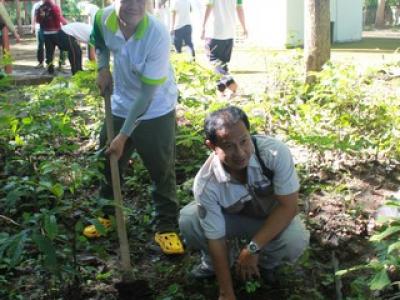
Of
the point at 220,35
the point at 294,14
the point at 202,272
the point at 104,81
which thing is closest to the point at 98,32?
the point at 104,81

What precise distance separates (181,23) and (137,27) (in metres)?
7.66

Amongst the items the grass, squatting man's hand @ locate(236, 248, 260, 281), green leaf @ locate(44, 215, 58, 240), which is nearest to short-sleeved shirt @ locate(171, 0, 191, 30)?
the grass

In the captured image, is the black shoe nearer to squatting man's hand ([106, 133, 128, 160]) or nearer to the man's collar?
squatting man's hand ([106, 133, 128, 160])

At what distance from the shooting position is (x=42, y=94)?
523 centimetres

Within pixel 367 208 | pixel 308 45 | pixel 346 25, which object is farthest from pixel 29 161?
pixel 346 25

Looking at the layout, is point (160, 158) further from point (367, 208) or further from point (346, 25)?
point (346, 25)

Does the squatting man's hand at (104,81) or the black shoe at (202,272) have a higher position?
the squatting man's hand at (104,81)

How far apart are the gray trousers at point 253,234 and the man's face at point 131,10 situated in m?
1.06

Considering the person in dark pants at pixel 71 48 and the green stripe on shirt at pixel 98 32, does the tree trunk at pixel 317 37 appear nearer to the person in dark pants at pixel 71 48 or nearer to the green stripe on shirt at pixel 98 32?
the green stripe on shirt at pixel 98 32

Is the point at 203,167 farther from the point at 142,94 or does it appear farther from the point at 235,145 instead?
the point at 142,94

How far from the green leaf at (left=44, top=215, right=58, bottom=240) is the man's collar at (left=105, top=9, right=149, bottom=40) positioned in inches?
47.0

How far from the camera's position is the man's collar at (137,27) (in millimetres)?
3027

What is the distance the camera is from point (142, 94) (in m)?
3.05

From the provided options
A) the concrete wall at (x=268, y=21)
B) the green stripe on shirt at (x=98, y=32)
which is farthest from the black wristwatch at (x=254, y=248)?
the concrete wall at (x=268, y=21)
